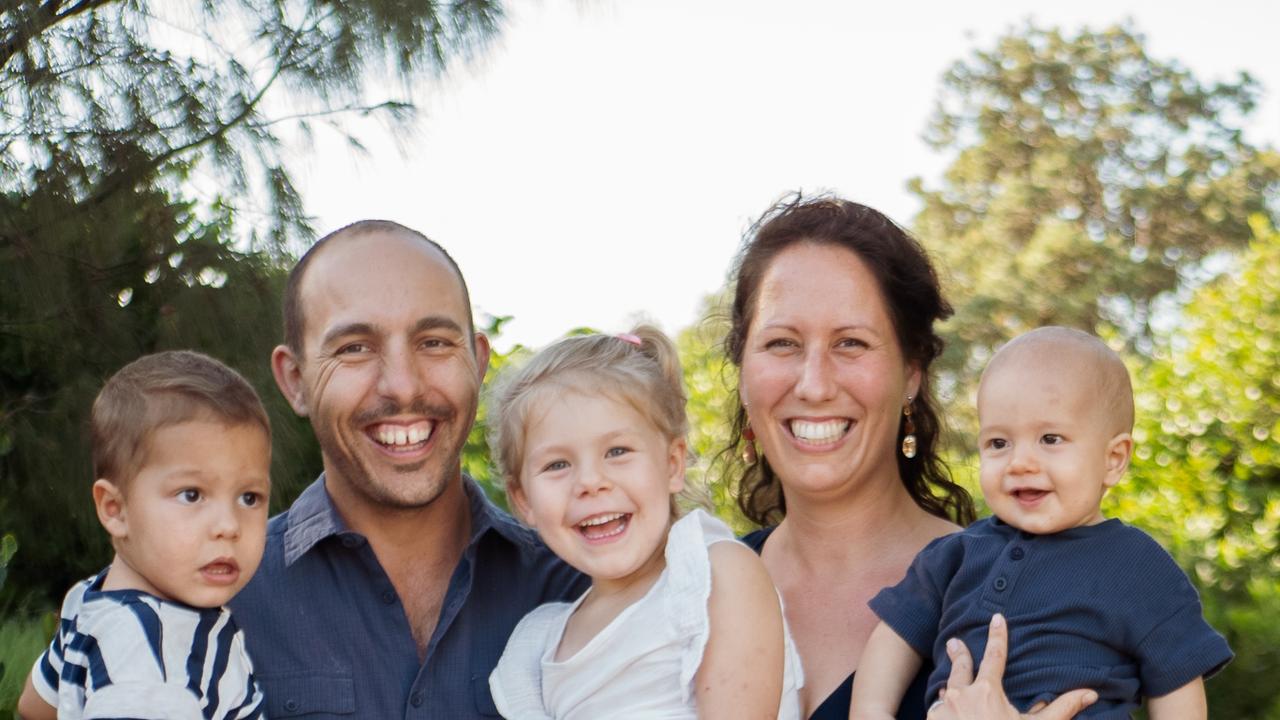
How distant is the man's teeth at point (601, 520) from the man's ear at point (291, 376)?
0.78 m

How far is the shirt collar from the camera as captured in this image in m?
2.93

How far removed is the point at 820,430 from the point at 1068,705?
0.88 metres

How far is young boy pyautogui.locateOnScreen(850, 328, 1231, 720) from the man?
889 millimetres

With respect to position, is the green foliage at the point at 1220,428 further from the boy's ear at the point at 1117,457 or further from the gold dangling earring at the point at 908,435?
the boy's ear at the point at 1117,457

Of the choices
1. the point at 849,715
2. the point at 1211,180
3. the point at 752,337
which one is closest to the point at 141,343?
the point at 752,337

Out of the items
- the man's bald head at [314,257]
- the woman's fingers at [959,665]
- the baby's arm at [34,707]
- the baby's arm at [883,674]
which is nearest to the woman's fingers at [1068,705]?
the woman's fingers at [959,665]

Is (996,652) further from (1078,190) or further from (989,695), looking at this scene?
(1078,190)

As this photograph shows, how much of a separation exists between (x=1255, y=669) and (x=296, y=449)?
3673 mm

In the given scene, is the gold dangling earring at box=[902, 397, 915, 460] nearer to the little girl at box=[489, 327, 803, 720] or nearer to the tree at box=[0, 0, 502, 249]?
the little girl at box=[489, 327, 803, 720]

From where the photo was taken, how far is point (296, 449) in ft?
17.9

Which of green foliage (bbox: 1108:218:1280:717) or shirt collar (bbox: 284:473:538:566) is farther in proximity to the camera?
green foliage (bbox: 1108:218:1280:717)

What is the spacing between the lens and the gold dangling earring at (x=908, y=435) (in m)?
3.28

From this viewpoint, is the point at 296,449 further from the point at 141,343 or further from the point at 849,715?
the point at 849,715

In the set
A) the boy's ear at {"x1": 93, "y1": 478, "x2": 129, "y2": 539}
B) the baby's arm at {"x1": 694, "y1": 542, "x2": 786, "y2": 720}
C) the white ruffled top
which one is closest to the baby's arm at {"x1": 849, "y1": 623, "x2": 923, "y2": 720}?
the white ruffled top
